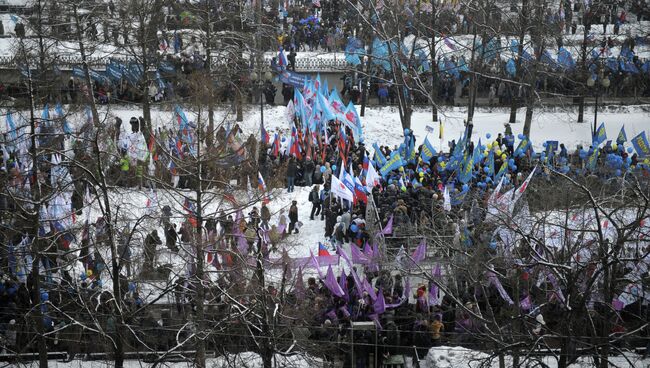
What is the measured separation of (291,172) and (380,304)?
894 cm

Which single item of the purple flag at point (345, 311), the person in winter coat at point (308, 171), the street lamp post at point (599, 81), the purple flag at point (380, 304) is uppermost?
the street lamp post at point (599, 81)

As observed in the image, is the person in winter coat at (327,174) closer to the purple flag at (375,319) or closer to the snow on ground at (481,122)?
the snow on ground at (481,122)

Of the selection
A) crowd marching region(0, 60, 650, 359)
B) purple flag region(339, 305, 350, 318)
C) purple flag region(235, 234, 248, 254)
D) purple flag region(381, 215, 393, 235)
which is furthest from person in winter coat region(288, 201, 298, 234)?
purple flag region(339, 305, 350, 318)

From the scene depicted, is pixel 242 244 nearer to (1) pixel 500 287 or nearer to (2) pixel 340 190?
(2) pixel 340 190

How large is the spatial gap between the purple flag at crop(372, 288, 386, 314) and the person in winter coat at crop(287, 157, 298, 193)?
342 inches

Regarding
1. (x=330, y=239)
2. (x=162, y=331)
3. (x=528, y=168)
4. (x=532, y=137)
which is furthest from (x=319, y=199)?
(x=532, y=137)

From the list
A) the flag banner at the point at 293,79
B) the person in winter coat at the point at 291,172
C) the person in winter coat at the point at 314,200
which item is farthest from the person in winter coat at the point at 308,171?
the flag banner at the point at 293,79

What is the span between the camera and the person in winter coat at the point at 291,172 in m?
31.0

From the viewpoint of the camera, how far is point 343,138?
31625 millimetres

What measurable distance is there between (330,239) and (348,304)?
15.6 ft

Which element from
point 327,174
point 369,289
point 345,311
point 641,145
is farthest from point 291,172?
point 641,145

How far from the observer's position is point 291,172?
31156 mm

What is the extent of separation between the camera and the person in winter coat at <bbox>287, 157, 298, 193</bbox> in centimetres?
3100

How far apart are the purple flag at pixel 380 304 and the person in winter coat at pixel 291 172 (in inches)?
342
